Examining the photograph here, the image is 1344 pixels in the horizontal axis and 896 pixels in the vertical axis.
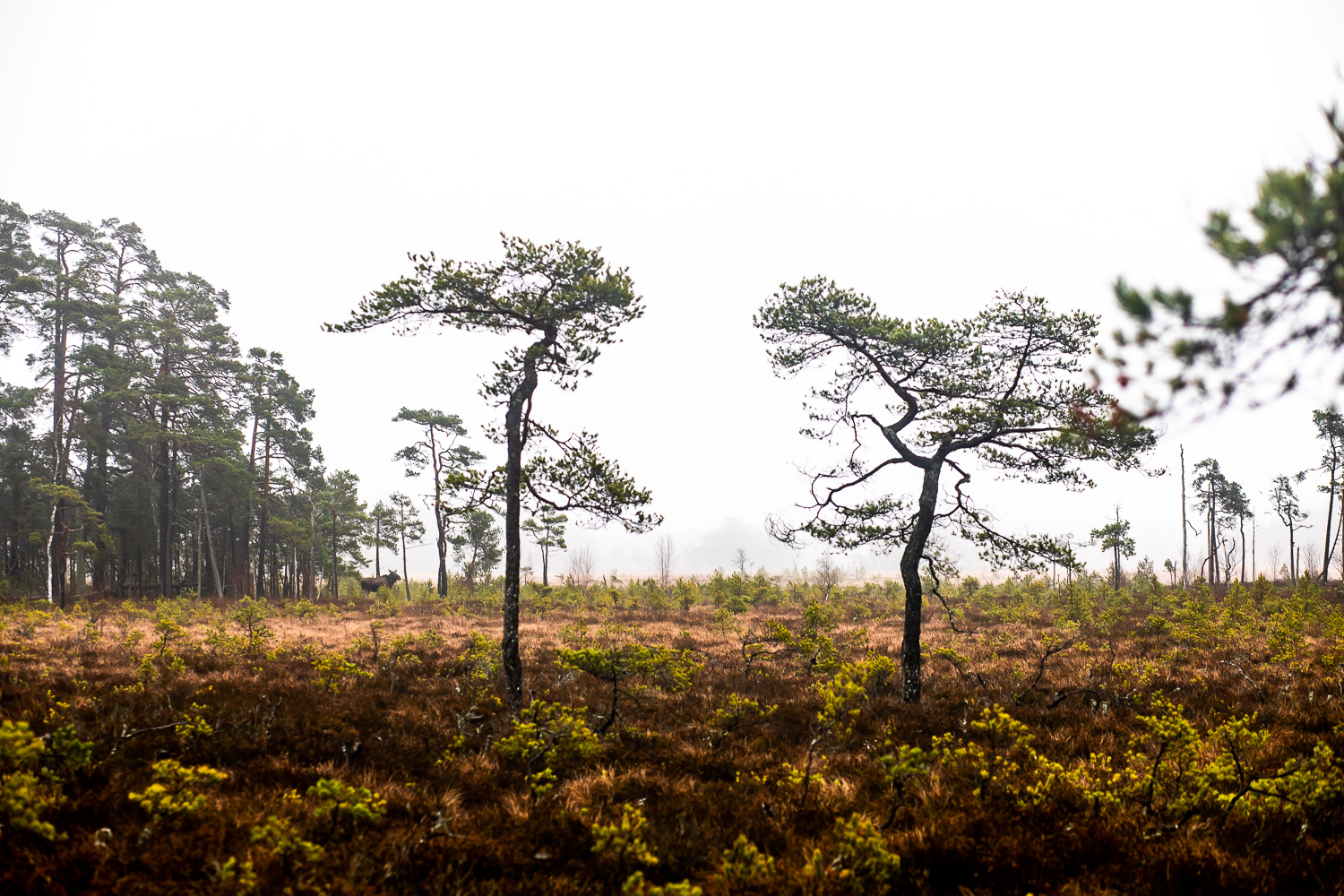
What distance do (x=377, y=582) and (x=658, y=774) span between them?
3647 centimetres

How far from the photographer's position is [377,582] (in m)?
36.1

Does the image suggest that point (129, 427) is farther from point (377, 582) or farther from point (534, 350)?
point (534, 350)

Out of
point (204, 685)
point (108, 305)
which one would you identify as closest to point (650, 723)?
point (204, 685)

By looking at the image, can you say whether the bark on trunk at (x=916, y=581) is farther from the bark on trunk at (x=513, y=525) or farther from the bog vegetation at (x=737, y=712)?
the bark on trunk at (x=513, y=525)

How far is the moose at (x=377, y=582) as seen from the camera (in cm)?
3574

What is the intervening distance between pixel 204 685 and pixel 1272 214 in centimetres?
1354

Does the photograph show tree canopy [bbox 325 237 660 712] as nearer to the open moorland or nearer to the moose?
the open moorland

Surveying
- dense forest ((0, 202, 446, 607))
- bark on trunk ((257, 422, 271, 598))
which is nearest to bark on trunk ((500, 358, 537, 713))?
dense forest ((0, 202, 446, 607))

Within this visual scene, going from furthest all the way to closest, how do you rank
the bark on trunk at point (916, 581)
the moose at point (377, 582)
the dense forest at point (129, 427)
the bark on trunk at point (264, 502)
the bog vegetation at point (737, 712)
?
the moose at point (377, 582) → the bark on trunk at point (264, 502) → the dense forest at point (129, 427) → the bark on trunk at point (916, 581) → the bog vegetation at point (737, 712)

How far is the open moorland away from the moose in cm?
2393

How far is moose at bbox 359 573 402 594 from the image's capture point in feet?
117

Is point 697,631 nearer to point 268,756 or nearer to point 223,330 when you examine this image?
point 268,756

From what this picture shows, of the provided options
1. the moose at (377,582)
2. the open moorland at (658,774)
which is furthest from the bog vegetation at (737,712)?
the moose at (377,582)

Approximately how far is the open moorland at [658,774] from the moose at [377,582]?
23.9 m
